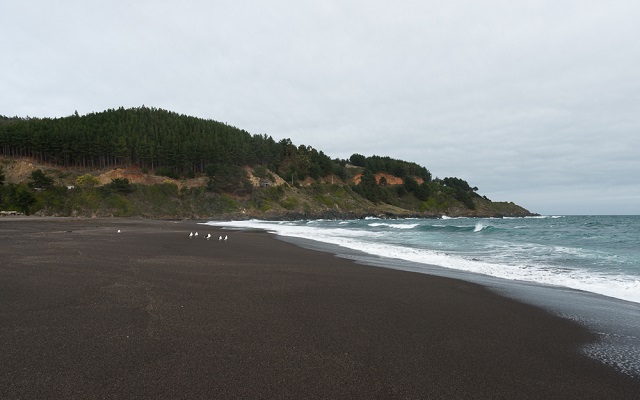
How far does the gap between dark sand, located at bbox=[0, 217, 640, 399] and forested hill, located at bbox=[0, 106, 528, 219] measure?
64366 mm

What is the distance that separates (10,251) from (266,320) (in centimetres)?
1136

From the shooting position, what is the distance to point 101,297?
624 centimetres

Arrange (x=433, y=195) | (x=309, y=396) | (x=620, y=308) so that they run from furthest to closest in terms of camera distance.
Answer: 1. (x=433, y=195)
2. (x=620, y=308)
3. (x=309, y=396)

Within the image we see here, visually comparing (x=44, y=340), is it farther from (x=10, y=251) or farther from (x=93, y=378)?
(x=10, y=251)

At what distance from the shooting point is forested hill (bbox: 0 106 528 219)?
78688 mm

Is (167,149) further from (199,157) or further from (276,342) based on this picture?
(276,342)

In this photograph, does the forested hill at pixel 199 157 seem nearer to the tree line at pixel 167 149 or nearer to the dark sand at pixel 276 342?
the tree line at pixel 167 149

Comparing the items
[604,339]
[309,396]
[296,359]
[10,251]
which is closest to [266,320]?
[296,359]

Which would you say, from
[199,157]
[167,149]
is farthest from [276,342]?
[167,149]

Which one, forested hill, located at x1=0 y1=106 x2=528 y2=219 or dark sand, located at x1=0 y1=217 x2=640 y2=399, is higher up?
forested hill, located at x1=0 y1=106 x2=528 y2=219

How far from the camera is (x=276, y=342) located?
14.8 feet

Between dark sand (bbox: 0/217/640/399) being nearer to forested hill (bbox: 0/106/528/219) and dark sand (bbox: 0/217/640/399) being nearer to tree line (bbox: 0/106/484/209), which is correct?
forested hill (bbox: 0/106/528/219)

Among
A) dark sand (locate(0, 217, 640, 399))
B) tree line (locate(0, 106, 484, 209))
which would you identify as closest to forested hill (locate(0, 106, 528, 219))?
tree line (locate(0, 106, 484, 209))

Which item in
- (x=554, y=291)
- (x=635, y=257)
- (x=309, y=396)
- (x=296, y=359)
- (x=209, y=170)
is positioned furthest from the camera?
(x=209, y=170)
